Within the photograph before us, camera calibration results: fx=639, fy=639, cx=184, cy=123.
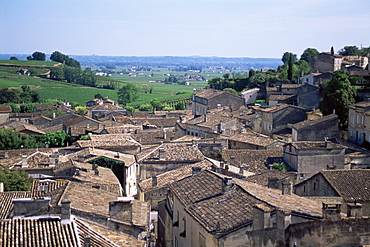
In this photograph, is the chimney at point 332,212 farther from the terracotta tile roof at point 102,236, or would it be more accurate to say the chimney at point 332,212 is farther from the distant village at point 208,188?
the terracotta tile roof at point 102,236

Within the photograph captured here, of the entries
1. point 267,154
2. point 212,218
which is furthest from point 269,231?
point 267,154

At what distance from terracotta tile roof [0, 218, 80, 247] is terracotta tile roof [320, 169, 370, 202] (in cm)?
1642

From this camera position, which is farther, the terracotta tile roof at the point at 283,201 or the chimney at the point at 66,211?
the terracotta tile roof at the point at 283,201

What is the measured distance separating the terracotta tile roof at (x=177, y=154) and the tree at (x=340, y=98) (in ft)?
62.8

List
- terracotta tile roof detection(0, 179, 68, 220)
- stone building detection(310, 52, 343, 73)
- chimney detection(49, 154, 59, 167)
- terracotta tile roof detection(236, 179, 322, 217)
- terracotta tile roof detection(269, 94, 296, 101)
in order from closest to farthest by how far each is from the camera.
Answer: terracotta tile roof detection(236, 179, 322, 217) < terracotta tile roof detection(0, 179, 68, 220) < chimney detection(49, 154, 59, 167) < terracotta tile roof detection(269, 94, 296, 101) < stone building detection(310, 52, 343, 73)

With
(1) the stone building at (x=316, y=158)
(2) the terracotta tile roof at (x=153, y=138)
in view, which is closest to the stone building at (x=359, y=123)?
(1) the stone building at (x=316, y=158)

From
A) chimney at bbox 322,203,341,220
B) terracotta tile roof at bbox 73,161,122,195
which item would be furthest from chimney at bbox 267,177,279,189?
chimney at bbox 322,203,341,220

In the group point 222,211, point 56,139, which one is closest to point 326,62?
point 56,139

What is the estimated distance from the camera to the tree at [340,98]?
187 ft

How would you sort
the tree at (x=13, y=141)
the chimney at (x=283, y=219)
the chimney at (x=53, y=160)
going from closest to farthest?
the chimney at (x=283, y=219)
the chimney at (x=53, y=160)
the tree at (x=13, y=141)

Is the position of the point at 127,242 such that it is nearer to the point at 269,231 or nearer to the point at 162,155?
the point at 269,231

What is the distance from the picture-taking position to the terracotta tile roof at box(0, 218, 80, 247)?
49.4 ft

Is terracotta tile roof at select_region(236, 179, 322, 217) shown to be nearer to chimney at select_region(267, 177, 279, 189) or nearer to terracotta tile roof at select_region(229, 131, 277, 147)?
chimney at select_region(267, 177, 279, 189)

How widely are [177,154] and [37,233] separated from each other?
86.8ft
